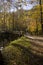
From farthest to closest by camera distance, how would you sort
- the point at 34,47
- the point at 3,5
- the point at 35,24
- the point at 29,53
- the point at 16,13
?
the point at 3,5 → the point at 16,13 → the point at 35,24 → the point at 34,47 → the point at 29,53

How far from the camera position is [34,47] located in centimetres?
450

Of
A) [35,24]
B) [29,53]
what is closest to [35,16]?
[35,24]

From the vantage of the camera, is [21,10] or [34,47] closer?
[34,47]

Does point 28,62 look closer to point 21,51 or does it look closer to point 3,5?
point 21,51

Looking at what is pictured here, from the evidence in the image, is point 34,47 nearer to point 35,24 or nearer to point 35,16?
point 35,24

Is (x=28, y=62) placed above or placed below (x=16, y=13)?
below

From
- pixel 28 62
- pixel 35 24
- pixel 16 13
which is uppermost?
pixel 16 13

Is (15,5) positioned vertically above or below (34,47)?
above

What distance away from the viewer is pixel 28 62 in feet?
12.6

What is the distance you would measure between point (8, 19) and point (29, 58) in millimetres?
2915

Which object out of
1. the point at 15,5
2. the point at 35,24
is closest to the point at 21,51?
the point at 35,24

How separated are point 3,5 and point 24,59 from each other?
11.4 ft

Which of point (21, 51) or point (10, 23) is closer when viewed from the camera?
point (21, 51)

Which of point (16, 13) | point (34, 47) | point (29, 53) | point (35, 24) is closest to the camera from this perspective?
point (29, 53)
